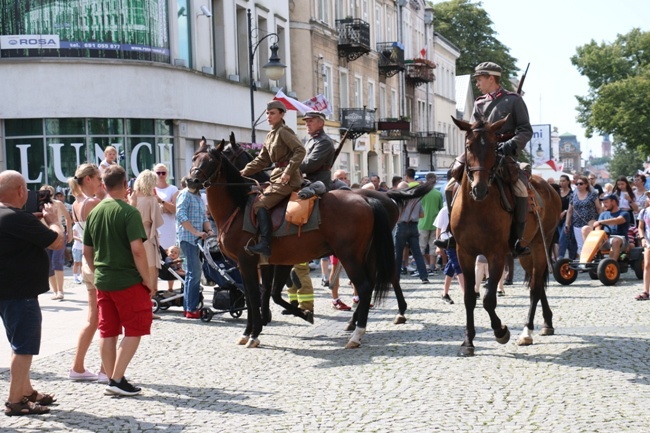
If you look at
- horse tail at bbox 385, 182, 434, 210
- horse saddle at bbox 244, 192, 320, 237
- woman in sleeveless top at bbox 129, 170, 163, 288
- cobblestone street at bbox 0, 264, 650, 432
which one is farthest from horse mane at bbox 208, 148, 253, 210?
horse tail at bbox 385, 182, 434, 210

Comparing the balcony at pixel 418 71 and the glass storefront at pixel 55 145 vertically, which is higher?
the balcony at pixel 418 71

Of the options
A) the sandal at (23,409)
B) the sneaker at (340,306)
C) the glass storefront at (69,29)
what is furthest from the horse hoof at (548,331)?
the glass storefront at (69,29)

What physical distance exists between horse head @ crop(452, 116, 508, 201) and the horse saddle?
6.52ft

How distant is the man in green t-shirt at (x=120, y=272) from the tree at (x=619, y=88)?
2496 inches

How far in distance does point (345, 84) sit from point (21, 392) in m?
41.0

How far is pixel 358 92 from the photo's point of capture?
50.6m

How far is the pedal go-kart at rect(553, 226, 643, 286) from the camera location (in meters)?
18.7

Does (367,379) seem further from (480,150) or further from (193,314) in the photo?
(193,314)

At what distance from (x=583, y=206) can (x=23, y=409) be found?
14701mm

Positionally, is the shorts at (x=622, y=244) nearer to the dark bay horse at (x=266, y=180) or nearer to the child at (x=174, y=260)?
the dark bay horse at (x=266, y=180)

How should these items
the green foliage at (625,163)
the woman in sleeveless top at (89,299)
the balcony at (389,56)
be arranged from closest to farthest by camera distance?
1. the woman in sleeveless top at (89,299)
2. the balcony at (389,56)
3. the green foliage at (625,163)

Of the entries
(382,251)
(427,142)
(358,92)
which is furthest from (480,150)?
(427,142)

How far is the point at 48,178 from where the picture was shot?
2788 centimetres

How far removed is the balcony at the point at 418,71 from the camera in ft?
199
